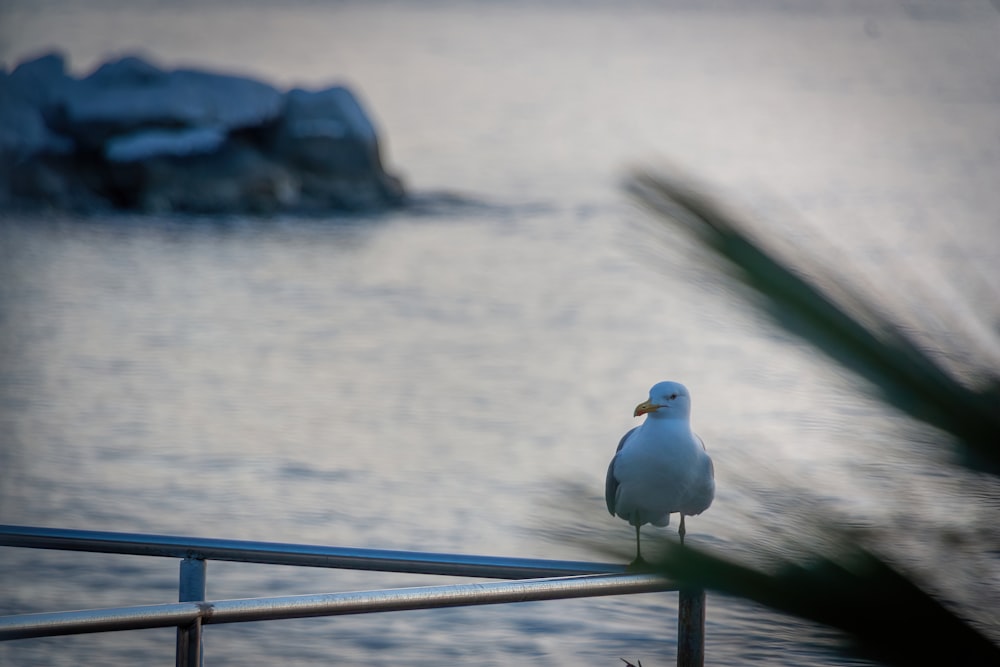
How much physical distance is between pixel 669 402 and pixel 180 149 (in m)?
27.6

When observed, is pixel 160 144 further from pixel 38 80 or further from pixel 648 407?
pixel 648 407

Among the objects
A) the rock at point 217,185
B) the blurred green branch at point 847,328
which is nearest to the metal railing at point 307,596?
the blurred green branch at point 847,328

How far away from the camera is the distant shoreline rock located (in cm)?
2939

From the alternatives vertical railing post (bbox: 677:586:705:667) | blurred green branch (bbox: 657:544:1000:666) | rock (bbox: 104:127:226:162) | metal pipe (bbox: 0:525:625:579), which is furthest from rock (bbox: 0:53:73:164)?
blurred green branch (bbox: 657:544:1000:666)

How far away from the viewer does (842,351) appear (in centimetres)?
101

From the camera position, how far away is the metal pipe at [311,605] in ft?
5.29

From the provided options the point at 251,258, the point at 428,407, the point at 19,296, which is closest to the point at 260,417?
the point at 428,407

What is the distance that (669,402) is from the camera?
3.21 meters

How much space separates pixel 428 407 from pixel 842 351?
1380 cm

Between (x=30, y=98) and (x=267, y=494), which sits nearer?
(x=267, y=494)

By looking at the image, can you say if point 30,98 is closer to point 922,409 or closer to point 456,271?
point 456,271

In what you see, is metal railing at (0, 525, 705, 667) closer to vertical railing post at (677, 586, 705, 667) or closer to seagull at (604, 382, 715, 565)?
vertical railing post at (677, 586, 705, 667)

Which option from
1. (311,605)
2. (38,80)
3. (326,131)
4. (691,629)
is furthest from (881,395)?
(38,80)

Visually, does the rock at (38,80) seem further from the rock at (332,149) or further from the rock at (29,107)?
the rock at (332,149)
